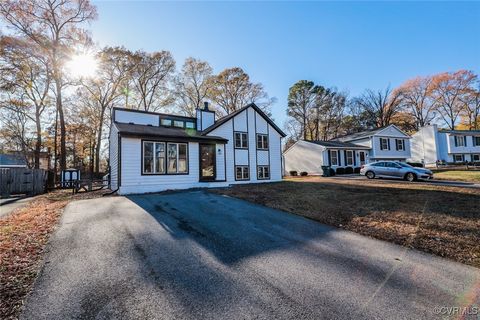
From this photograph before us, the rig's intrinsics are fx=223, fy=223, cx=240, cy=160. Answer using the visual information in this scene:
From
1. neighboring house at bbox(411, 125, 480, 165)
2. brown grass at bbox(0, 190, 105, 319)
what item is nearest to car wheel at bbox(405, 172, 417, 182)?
brown grass at bbox(0, 190, 105, 319)

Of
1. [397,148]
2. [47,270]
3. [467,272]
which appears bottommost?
[467,272]

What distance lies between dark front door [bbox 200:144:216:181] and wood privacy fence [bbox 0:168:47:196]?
1194 cm

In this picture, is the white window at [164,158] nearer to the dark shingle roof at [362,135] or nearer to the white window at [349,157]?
the white window at [349,157]

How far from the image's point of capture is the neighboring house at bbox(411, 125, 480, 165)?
34.9 m

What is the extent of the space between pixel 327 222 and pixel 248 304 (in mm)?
4602

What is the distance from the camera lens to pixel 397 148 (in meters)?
30.9

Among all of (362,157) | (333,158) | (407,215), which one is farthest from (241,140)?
(362,157)

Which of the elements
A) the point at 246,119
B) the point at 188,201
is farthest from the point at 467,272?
Result: the point at 246,119

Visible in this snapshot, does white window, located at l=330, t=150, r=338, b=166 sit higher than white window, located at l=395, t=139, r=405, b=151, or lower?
lower

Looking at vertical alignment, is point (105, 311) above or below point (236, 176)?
below

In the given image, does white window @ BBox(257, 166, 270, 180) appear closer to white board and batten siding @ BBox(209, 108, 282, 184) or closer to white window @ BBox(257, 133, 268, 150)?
white board and batten siding @ BBox(209, 108, 282, 184)

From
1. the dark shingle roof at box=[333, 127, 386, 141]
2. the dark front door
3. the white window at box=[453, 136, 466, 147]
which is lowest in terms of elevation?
the dark front door

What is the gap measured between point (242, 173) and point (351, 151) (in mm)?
17602

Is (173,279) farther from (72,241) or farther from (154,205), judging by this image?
(154,205)
